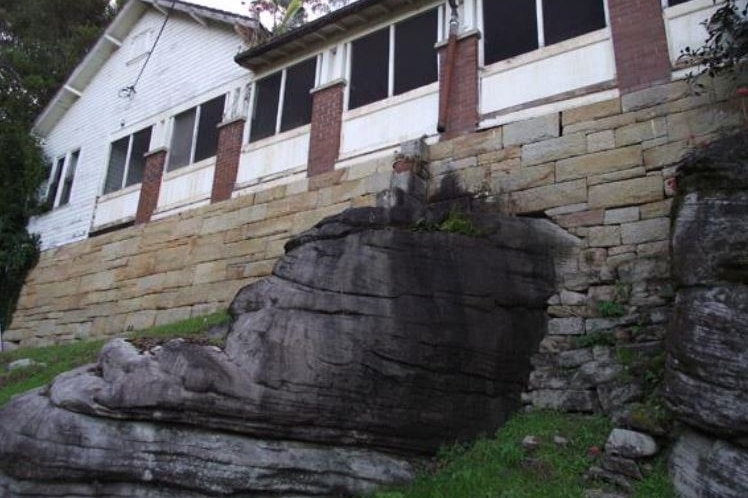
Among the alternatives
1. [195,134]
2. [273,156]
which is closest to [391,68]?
[273,156]

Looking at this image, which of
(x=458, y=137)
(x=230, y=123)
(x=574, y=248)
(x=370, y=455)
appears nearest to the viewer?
(x=370, y=455)

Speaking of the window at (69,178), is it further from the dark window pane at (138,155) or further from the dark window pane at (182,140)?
the dark window pane at (182,140)

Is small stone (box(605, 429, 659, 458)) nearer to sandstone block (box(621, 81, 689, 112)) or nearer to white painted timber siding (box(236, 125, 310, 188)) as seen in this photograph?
sandstone block (box(621, 81, 689, 112))

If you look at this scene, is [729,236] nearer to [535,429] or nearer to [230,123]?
[535,429]

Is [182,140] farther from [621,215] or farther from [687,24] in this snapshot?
[687,24]

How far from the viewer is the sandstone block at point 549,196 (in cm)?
793

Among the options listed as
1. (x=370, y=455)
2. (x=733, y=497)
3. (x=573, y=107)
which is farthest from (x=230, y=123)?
(x=733, y=497)

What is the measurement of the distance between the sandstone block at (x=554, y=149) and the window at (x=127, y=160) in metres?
9.58

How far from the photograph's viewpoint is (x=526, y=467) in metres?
5.66

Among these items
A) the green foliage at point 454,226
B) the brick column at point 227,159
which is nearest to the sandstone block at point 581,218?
the green foliage at point 454,226

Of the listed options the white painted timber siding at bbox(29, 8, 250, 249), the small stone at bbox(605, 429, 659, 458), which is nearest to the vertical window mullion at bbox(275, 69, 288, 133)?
the white painted timber siding at bbox(29, 8, 250, 249)

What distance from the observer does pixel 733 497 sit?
454cm

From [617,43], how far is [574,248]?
2951 millimetres

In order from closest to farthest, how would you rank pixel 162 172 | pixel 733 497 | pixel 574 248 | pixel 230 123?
pixel 733 497 → pixel 574 248 → pixel 230 123 → pixel 162 172
